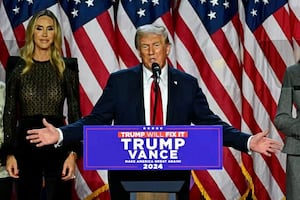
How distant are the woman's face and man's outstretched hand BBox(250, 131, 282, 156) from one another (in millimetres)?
1376

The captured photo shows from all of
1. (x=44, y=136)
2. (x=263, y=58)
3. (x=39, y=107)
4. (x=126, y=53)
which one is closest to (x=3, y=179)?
Result: (x=39, y=107)

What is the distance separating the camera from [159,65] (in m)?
2.66

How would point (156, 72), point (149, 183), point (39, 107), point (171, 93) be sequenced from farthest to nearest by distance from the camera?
point (39, 107) < point (171, 93) < point (156, 72) < point (149, 183)

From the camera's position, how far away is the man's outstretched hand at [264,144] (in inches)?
102

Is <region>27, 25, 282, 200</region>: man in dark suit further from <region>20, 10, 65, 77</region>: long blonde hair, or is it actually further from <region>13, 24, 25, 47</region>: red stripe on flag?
<region>13, 24, 25, 47</region>: red stripe on flag

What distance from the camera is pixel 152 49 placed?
2738mm

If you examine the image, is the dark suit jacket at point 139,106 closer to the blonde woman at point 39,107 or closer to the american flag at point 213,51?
the blonde woman at point 39,107

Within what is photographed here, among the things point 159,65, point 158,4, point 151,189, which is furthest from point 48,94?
point 158,4

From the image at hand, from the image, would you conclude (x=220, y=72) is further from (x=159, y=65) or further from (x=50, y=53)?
(x=159, y=65)

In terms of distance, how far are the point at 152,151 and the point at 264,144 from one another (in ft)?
1.82

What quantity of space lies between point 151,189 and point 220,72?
2483mm

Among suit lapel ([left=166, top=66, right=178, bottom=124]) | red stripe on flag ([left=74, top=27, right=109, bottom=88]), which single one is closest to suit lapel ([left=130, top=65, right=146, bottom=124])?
suit lapel ([left=166, top=66, right=178, bottom=124])

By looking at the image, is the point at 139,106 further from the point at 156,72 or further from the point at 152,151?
the point at 152,151

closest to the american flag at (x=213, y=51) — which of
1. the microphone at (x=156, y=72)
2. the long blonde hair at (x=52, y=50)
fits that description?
the long blonde hair at (x=52, y=50)
